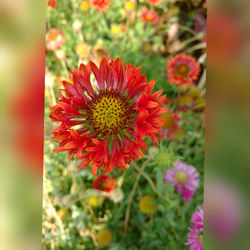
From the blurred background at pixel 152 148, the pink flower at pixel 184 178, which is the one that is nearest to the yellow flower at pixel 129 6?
the blurred background at pixel 152 148

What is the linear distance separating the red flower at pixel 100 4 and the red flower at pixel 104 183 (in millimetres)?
232

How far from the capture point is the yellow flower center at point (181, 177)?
0.37m

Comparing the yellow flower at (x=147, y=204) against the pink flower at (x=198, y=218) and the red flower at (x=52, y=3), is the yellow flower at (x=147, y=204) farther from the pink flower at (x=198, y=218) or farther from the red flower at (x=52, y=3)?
the red flower at (x=52, y=3)

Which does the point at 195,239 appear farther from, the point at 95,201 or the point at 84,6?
the point at 84,6

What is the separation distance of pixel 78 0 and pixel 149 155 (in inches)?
9.6

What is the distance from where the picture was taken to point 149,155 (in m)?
0.32

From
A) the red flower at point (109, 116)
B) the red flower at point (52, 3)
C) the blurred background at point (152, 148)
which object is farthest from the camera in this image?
the red flower at point (52, 3)

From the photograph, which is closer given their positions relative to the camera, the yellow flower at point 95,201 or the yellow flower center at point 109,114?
the yellow flower center at point 109,114

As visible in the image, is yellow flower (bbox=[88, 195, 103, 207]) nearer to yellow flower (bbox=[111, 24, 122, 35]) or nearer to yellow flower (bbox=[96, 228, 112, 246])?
yellow flower (bbox=[96, 228, 112, 246])

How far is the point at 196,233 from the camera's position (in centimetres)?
34

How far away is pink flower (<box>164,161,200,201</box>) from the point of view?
366mm
